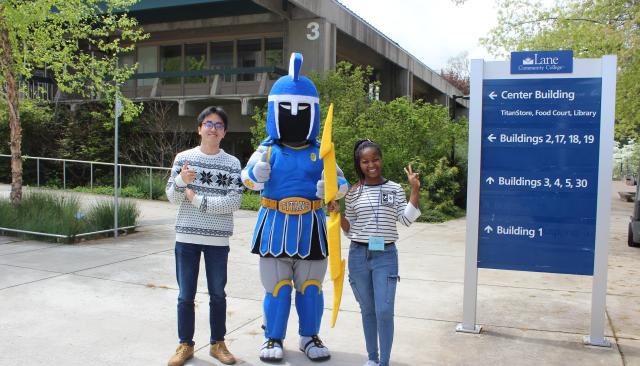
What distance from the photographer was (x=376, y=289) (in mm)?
3662

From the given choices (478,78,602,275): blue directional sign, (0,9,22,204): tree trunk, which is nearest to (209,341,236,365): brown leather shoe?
(478,78,602,275): blue directional sign

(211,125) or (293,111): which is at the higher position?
(293,111)

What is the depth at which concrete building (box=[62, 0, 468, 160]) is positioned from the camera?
63.4 ft

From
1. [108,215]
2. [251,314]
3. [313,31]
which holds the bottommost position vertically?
[251,314]

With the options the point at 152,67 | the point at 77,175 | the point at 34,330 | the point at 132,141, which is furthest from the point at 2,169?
the point at 34,330

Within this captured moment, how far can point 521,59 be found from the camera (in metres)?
4.74

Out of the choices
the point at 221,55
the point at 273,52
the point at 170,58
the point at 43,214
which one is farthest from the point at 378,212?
the point at 170,58

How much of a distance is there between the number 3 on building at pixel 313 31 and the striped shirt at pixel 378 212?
16.3m

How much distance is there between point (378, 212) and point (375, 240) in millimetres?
205

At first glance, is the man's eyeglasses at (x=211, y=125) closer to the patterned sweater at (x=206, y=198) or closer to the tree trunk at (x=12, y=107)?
the patterned sweater at (x=206, y=198)

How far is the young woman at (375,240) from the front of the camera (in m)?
3.64

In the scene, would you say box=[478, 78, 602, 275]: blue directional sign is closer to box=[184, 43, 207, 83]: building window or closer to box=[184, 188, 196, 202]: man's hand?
box=[184, 188, 196, 202]: man's hand

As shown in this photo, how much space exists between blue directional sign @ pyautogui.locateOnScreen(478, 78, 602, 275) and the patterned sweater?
7.19 feet

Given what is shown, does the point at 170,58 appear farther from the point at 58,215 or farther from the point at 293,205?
the point at 293,205
